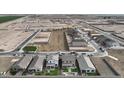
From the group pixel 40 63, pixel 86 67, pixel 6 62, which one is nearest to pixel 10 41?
pixel 6 62

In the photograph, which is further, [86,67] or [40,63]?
[40,63]

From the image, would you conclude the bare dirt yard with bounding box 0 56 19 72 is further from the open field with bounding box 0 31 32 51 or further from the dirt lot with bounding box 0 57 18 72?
the open field with bounding box 0 31 32 51

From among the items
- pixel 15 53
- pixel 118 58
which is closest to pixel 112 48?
pixel 118 58

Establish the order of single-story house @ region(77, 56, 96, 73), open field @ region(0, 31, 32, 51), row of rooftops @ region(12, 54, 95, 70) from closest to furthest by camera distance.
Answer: single-story house @ region(77, 56, 96, 73)
row of rooftops @ region(12, 54, 95, 70)
open field @ region(0, 31, 32, 51)

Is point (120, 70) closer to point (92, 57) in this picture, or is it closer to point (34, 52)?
point (92, 57)

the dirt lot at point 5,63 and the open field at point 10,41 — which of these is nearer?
the dirt lot at point 5,63

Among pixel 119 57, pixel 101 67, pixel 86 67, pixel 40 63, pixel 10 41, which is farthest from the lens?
pixel 10 41

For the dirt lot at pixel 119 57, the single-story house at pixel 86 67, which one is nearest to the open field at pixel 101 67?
the single-story house at pixel 86 67

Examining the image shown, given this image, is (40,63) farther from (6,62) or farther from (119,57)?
(119,57)

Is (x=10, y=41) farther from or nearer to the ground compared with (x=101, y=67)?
nearer to the ground

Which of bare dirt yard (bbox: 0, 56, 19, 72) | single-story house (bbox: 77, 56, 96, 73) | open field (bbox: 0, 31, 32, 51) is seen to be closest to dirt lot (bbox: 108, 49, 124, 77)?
single-story house (bbox: 77, 56, 96, 73)

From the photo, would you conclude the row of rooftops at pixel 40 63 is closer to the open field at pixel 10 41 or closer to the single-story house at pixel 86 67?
the single-story house at pixel 86 67
